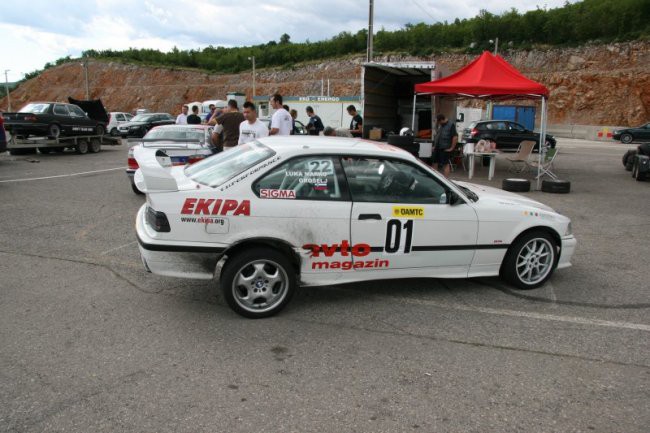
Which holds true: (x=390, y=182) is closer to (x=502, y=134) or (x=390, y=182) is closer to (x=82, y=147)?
(x=502, y=134)

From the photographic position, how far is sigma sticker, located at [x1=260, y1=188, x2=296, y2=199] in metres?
4.27

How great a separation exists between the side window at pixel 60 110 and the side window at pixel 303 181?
16962mm

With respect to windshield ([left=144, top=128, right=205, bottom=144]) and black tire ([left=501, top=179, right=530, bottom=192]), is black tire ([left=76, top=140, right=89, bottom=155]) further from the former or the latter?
black tire ([left=501, top=179, right=530, bottom=192])

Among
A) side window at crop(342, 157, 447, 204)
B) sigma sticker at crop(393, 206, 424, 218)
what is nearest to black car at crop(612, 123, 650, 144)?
side window at crop(342, 157, 447, 204)

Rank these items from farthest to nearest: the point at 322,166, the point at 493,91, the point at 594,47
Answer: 1. the point at 594,47
2. the point at 493,91
3. the point at 322,166

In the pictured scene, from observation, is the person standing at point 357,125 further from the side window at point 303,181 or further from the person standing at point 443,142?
the side window at point 303,181

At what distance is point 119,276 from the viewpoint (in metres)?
5.38

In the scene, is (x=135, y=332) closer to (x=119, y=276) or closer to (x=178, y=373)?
(x=178, y=373)

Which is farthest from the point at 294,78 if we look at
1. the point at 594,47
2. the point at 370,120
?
the point at 370,120

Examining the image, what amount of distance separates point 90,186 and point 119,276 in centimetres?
684

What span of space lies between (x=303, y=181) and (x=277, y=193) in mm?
266

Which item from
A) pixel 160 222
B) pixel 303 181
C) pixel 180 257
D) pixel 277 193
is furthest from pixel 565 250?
pixel 160 222

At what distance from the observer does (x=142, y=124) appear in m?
29.2

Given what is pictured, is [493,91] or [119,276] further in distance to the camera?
[493,91]
